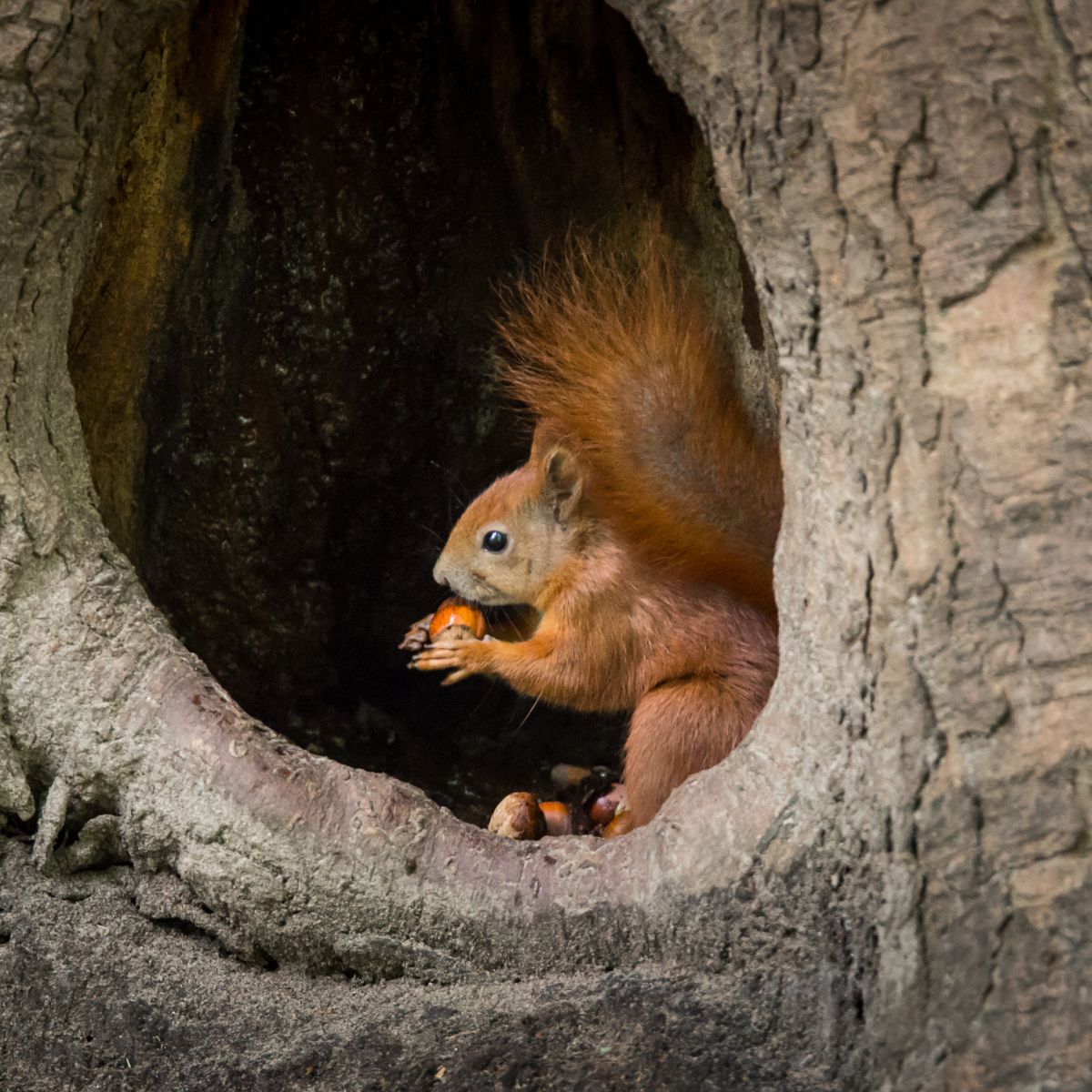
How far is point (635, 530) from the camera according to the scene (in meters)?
2.89

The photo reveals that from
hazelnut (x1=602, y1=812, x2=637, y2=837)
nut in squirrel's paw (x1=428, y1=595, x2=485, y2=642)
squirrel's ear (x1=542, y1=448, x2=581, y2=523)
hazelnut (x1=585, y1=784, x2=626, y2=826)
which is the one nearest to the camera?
hazelnut (x1=602, y1=812, x2=637, y2=837)

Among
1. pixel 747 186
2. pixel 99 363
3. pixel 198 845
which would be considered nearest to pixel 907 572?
pixel 747 186

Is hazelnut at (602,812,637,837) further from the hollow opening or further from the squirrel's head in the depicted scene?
the squirrel's head

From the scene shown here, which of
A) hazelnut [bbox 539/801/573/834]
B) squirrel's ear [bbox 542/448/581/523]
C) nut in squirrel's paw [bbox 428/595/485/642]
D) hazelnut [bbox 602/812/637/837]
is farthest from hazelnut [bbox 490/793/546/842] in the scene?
squirrel's ear [bbox 542/448/581/523]

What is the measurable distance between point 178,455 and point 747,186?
6.27 feet

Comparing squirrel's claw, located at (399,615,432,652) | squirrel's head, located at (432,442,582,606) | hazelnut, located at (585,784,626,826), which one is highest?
squirrel's head, located at (432,442,582,606)

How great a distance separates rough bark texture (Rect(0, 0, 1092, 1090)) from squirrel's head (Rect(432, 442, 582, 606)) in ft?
2.77

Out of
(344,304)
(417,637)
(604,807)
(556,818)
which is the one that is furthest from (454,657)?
(344,304)

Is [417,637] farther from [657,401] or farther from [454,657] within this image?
→ [657,401]

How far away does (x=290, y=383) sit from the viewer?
11.0 feet

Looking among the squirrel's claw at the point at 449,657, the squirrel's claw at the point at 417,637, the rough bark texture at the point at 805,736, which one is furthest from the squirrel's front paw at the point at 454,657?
the rough bark texture at the point at 805,736

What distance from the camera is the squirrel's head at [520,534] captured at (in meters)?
3.02

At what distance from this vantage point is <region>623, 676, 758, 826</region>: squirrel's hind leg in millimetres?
2619

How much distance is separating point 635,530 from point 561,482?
9.0 inches
